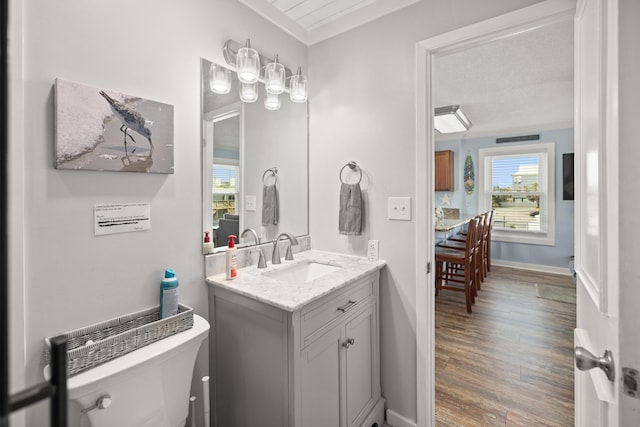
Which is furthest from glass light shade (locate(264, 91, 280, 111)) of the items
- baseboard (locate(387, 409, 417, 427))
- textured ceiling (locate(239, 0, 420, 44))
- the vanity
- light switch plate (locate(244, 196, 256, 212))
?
baseboard (locate(387, 409, 417, 427))

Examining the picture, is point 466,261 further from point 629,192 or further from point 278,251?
point 629,192

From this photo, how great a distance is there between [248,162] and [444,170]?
15.6 feet

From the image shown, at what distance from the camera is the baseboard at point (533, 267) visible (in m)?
4.88

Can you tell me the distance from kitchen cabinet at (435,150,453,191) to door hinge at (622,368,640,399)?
5422 millimetres

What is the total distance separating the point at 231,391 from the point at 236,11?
1.97 meters

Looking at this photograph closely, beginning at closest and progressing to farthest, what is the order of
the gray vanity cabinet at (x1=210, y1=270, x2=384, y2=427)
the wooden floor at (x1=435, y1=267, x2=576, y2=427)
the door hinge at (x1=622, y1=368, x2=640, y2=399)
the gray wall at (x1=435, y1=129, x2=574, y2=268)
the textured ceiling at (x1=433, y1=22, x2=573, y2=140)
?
the door hinge at (x1=622, y1=368, x2=640, y2=399), the gray vanity cabinet at (x1=210, y1=270, x2=384, y2=427), the wooden floor at (x1=435, y1=267, x2=576, y2=427), the textured ceiling at (x1=433, y1=22, x2=573, y2=140), the gray wall at (x1=435, y1=129, x2=574, y2=268)

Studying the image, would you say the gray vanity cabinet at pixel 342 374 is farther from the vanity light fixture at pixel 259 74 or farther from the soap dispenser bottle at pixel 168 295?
the vanity light fixture at pixel 259 74

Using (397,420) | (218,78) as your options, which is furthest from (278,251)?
(397,420)

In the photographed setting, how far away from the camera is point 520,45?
2381mm

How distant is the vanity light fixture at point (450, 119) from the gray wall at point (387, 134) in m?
2.19

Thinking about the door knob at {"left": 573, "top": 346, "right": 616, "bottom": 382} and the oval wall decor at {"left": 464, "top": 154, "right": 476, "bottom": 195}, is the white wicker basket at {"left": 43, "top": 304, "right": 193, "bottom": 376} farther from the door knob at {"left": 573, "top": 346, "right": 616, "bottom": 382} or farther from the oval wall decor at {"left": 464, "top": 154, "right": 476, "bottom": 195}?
the oval wall decor at {"left": 464, "top": 154, "right": 476, "bottom": 195}

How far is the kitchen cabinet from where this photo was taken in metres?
5.63

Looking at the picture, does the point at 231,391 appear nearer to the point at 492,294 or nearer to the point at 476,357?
the point at 476,357

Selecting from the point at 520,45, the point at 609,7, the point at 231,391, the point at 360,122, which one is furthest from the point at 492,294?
the point at 609,7
